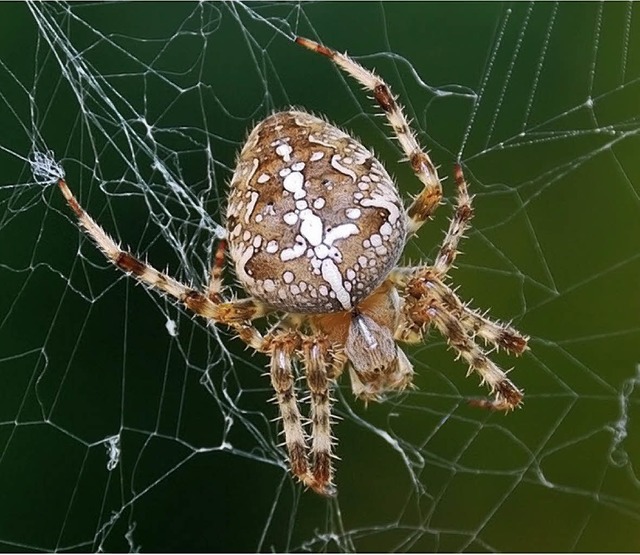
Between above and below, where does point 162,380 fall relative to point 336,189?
below

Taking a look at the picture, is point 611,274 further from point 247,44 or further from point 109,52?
point 109,52

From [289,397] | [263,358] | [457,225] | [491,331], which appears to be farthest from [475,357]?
[263,358]

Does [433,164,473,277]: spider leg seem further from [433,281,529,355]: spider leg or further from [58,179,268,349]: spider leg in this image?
[58,179,268,349]: spider leg

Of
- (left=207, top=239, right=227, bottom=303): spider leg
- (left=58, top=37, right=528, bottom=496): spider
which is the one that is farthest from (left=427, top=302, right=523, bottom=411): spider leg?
(left=207, top=239, right=227, bottom=303): spider leg

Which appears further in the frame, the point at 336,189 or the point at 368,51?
the point at 368,51

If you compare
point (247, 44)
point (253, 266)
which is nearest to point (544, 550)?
point (253, 266)

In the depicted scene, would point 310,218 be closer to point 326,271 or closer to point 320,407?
point 326,271
